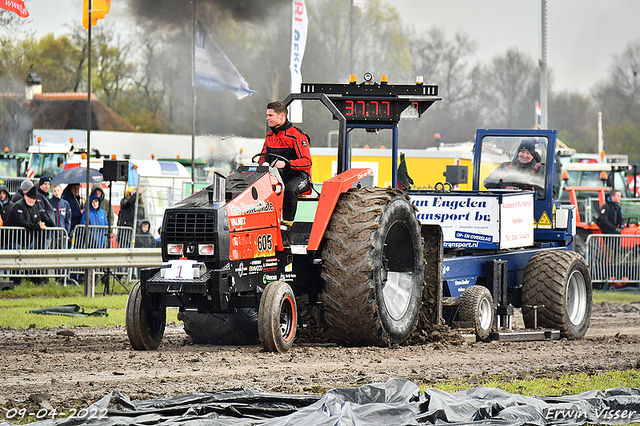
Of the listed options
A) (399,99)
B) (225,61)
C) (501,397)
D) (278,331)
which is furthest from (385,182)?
(501,397)

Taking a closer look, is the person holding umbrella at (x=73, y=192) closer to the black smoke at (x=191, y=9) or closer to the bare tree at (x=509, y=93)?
the black smoke at (x=191, y=9)

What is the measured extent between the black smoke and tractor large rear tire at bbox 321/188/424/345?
13.8m

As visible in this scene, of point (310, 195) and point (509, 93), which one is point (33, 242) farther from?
point (509, 93)

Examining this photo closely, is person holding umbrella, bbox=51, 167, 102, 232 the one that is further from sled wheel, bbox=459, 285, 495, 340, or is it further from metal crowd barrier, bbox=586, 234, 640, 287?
metal crowd barrier, bbox=586, 234, 640, 287

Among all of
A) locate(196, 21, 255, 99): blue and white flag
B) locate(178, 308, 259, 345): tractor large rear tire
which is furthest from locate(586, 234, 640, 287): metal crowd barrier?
locate(178, 308, 259, 345): tractor large rear tire

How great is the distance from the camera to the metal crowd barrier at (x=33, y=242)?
1445 centimetres

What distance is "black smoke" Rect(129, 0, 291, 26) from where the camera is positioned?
68.6 ft

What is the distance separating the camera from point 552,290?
10.4 meters

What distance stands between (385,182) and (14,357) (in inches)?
651

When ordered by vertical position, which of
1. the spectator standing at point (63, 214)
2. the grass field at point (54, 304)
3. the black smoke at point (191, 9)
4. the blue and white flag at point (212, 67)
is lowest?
the grass field at point (54, 304)

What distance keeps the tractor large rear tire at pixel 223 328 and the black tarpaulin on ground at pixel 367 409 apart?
10.3ft

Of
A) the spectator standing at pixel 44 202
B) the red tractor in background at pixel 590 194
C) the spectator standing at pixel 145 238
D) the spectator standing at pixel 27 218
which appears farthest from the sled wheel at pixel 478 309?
the red tractor in background at pixel 590 194

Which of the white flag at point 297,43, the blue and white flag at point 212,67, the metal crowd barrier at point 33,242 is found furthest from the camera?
the white flag at point 297,43

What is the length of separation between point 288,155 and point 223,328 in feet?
6.15
